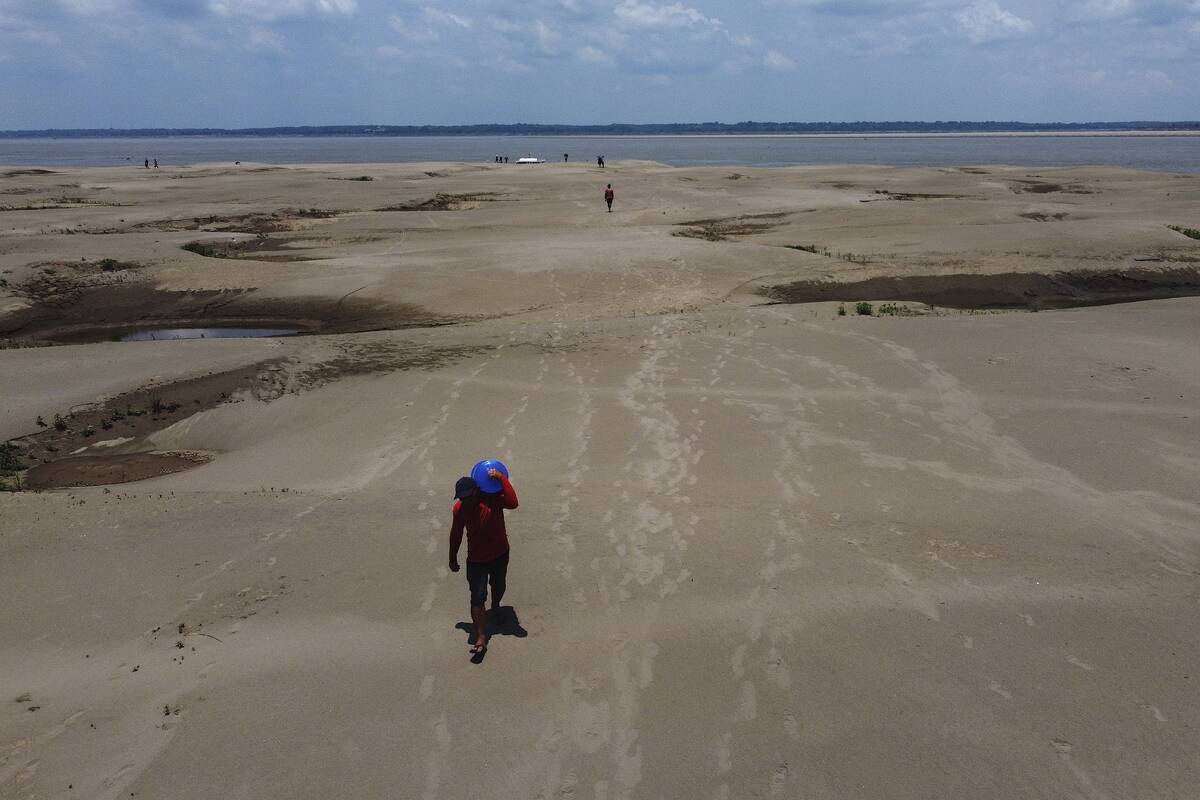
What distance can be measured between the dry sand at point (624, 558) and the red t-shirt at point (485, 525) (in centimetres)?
76

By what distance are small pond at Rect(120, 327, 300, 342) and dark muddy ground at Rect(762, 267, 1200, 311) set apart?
1147cm

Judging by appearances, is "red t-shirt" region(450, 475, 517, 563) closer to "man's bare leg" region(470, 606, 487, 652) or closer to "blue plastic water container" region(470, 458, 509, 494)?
"blue plastic water container" region(470, 458, 509, 494)

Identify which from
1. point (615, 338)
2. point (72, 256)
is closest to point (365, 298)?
point (615, 338)

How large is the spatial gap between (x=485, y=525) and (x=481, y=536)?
3.9 inches

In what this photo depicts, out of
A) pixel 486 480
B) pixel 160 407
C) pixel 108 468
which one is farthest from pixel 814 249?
pixel 486 480

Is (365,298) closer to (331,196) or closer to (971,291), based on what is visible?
(971,291)

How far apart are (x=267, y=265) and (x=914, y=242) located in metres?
18.6

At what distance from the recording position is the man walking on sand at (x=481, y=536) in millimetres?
5965

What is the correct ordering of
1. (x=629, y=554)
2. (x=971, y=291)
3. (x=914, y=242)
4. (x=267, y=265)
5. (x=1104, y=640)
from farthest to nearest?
1. (x=914, y=242)
2. (x=267, y=265)
3. (x=971, y=291)
4. (x=629, y=554)
5. (x=1104, y=640)

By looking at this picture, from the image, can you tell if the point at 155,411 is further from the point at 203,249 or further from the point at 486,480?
the point at 203,249

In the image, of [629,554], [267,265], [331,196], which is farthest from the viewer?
[331,196]

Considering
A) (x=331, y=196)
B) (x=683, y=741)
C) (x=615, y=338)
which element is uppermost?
(x=331, y=196)

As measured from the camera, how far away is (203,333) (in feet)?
60.8

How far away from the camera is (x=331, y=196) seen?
41125 millimetres
